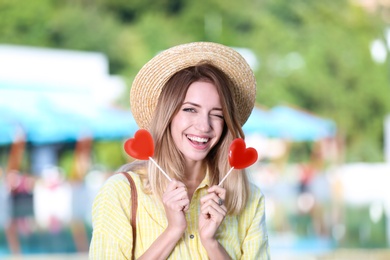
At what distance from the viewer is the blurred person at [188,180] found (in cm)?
208

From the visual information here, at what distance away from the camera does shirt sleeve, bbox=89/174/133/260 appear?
2076mm

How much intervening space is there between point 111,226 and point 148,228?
0.32 feet

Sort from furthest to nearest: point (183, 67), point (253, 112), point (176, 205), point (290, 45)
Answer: point (290, 45) → point (253, 112) → point (183, 67) → point (176, 205)

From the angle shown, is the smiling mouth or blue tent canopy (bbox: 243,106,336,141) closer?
the smiling mouth

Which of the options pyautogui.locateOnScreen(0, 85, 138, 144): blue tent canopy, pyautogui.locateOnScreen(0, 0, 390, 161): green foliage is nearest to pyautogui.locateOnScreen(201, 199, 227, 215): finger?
pyautogui.locateOnScreen(0, 85, 138, 144): blue tent canopy

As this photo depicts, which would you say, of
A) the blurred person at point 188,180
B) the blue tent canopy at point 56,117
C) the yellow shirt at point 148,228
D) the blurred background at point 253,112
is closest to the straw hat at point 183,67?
the blurred person at point 188,180

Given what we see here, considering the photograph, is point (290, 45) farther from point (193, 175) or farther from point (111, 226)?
point (111, 226)

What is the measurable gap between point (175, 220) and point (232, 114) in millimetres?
320

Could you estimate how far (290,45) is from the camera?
2305cm

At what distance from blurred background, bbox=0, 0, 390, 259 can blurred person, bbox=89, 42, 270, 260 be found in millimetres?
8497

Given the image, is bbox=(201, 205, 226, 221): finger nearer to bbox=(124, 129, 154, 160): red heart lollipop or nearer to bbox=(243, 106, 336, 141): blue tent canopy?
bbox=(124, 129, 154, 160): red heart lollipop

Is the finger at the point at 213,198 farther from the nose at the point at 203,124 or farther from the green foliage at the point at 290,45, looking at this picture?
the green foliage at the point at 290,45

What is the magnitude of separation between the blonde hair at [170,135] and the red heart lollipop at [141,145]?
32 mm

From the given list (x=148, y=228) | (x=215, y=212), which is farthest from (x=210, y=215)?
(x=148, y=228)
